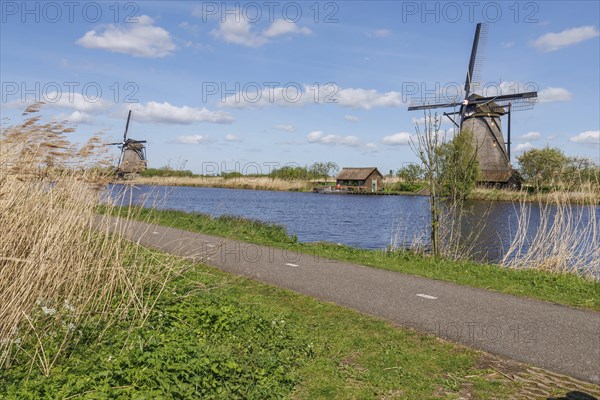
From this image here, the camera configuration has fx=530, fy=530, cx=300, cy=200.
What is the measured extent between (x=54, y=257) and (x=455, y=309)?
518 centimetres

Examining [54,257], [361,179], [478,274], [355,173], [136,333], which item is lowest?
[478,274]

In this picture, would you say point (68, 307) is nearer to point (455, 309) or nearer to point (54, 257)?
point (54, 257)

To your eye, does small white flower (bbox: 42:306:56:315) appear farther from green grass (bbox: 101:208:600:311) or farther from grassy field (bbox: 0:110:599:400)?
green grass (bbox: 101:208:600:311)

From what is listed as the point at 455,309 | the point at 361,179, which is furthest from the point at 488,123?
the point at 455,309

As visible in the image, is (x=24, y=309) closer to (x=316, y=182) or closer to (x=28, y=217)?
(x=28, y=217)

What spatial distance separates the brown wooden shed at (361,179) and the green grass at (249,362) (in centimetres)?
6976

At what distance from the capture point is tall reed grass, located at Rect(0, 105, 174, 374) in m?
5.03

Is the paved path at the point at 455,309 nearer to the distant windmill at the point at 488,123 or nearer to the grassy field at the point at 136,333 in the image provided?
the grassy field at the point at 136,333

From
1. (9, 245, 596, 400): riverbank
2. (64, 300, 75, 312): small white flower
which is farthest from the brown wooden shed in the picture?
(64, 300, 75, 312): small white flower

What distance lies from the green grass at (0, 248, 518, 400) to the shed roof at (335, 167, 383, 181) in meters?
71.4

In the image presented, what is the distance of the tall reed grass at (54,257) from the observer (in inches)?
198

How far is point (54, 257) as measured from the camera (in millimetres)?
5605

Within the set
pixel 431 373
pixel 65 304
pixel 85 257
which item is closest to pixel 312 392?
pixel 431 373

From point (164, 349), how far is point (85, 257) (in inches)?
74.7
